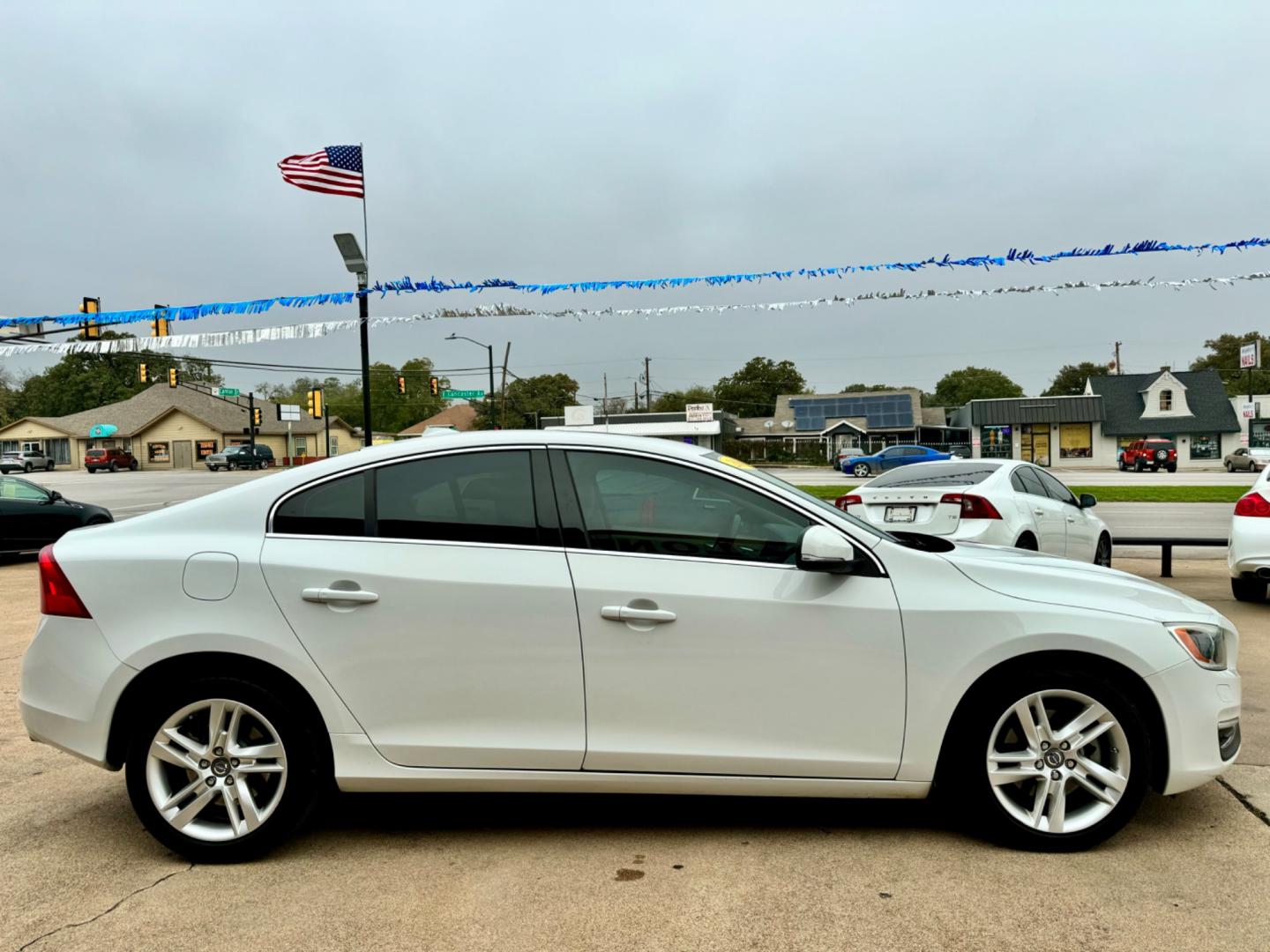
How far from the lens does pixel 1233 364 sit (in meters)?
98.7

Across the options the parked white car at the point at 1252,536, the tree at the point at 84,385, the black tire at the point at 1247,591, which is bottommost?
the black tire at the point at 1247,591

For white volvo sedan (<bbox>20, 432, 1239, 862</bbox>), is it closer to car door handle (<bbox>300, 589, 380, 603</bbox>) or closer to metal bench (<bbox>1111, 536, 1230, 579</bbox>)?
car door handle (<bbox>300, 589, 380, 603</bbox>)

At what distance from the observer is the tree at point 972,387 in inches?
4641

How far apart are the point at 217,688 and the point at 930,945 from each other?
2.58 m

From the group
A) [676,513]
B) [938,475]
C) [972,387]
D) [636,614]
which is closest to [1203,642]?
[676,513]

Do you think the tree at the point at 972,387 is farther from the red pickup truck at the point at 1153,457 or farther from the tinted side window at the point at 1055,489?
the tinted side window at the point at 1055,489

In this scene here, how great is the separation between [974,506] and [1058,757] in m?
4.97

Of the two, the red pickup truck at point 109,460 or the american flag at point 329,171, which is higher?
the american flag at point 329,171

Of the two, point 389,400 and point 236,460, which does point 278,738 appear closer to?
point 236,460

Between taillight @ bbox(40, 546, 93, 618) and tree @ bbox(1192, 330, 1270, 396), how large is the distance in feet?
329

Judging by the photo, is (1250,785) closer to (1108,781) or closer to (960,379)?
(1108,781)

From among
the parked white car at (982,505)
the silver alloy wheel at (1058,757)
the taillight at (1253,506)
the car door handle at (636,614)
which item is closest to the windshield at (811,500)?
the car door handle at (636,614)

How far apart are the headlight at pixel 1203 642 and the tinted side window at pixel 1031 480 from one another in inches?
214

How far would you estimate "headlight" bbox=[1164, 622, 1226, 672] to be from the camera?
3459 mm
